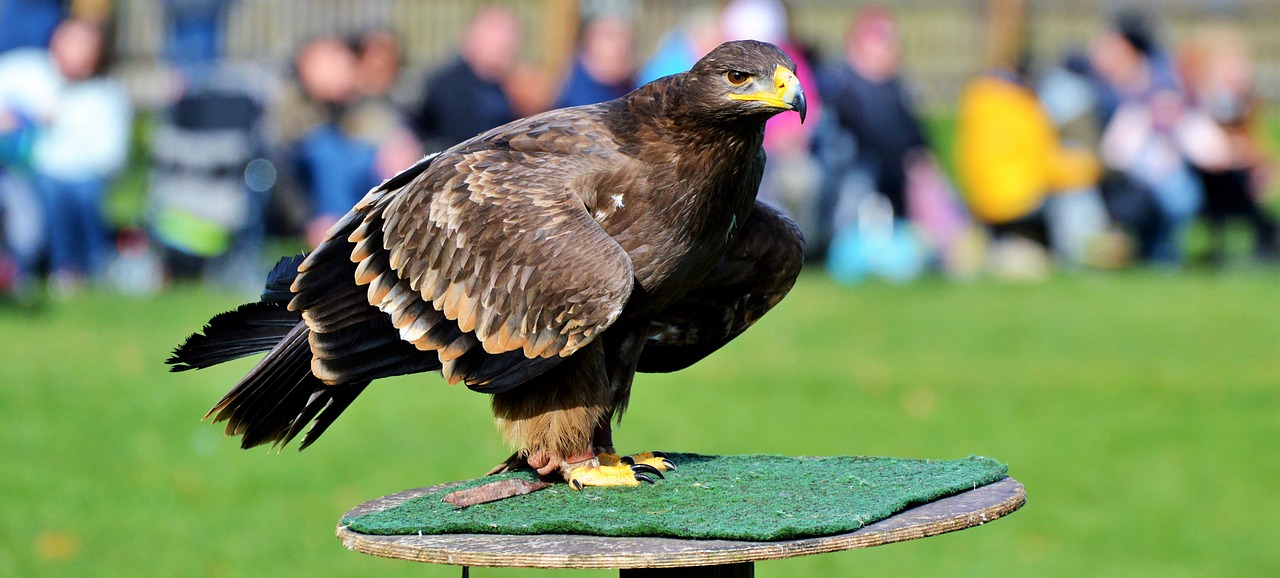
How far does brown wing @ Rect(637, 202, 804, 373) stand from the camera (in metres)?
4.55

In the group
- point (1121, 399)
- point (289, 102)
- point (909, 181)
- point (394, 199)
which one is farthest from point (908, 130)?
point (394, 199)

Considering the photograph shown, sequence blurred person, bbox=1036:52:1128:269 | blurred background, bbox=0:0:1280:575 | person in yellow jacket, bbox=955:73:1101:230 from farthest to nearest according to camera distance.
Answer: blurred person, bbox=1036:52:1128:269, person in yellow jacket, bbox=955:73:1101:230, blurred background, bbox=0:0:1280:575

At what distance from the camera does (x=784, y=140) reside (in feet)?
43.5

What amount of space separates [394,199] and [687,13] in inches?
709

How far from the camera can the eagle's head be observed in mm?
3947

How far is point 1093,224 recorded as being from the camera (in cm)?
1507

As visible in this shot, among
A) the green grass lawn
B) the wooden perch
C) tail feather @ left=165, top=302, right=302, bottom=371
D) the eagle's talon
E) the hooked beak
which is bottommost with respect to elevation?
the green grass lawn

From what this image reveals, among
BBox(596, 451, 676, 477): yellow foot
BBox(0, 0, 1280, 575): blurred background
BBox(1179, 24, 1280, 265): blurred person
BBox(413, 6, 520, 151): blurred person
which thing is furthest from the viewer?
BBox(1179, 24, 1280, 265): blurred person

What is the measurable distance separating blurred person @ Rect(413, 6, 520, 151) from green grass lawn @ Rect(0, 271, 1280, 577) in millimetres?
2139

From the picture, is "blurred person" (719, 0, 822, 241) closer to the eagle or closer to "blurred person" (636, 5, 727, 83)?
"blurred person" (636, 5, 727, 83)

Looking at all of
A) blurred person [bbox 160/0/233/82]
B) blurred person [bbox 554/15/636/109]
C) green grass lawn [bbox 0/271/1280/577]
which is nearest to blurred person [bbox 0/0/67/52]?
blurred person [bbox 160/0/233/82]

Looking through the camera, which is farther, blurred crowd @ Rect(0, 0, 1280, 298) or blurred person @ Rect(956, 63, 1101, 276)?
blurred person @ Rect(956, 63, 1101, 276)

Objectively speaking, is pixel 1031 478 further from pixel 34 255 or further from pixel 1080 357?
pixel 34 255

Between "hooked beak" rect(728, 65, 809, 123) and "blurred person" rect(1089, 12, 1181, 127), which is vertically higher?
"blurred person" rect(1089, 12, 1181, 127)
